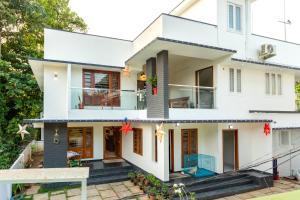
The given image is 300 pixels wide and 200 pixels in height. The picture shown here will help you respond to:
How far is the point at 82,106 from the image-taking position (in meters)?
12.2

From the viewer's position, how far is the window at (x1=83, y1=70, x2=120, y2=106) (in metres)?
12.4

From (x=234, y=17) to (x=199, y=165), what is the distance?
8429mm

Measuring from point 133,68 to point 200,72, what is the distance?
4184 millimetres

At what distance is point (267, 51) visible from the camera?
41.1 ft

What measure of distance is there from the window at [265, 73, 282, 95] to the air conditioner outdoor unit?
1.18 metres

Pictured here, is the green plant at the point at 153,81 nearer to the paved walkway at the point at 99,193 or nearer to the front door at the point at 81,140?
the paved walkway at the point at 99,193

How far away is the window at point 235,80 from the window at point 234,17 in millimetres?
2373

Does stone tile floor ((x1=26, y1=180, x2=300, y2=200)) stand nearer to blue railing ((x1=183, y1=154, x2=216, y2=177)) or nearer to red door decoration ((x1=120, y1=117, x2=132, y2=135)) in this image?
blue railing ((x1=183, y1=154, x2=216, y2=177))

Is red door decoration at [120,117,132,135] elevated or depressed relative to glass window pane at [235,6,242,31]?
depressed

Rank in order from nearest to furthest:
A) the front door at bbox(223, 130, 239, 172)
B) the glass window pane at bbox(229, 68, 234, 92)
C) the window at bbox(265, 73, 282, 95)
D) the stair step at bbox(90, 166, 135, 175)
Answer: the stair step at bbox(90, 166, 135, 175) → the glass window pane at bbox(229, 68, 234, 92) → the front door at bbox(223, 130, 239, 172) → the window at bbox(265, 73, 282, 95)

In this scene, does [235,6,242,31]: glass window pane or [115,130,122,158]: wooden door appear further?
[115,130,122,158]: wooden door

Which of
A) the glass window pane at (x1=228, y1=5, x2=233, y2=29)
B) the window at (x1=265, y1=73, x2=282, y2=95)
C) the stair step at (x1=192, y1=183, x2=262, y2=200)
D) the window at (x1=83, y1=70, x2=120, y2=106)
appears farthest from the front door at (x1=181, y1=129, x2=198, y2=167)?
the glass window pane at (x1=228, y1=5, x2=233, y2=29)

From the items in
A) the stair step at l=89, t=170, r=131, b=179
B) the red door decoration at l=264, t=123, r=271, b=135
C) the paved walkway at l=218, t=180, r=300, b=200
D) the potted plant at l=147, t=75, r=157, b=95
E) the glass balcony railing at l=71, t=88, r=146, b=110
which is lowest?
the paved walkway at l=218, t=180, r=300, b=200

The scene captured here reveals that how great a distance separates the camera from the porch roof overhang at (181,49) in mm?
9273
